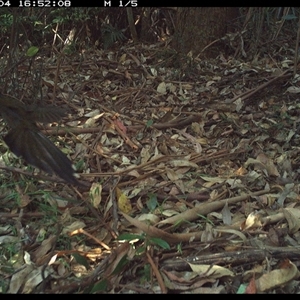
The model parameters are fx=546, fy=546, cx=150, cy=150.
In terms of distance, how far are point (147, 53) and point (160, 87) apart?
0.61 metres

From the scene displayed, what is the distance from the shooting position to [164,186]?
7.88 ft

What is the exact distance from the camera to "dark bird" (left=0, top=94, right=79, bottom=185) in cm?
176

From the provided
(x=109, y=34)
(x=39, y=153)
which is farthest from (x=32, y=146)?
(x=109, y=34)

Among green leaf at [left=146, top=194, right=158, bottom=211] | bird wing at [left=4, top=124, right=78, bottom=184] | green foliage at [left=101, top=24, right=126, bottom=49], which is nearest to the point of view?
bird wing at [left=4, top=124, right=78, bottom=184]

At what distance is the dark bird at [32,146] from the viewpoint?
5.78 ft

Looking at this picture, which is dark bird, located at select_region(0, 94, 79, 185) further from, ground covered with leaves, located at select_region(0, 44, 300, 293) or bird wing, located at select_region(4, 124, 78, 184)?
ground covered with leaves, located at select_region(0, 44, 300, 293)

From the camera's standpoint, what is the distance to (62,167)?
1.78 m

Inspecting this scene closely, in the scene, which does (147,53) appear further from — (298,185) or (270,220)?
(270,220)

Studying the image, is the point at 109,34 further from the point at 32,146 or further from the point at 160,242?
the point at 160,242

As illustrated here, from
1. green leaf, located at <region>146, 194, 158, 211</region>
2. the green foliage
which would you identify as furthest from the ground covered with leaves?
the green foliage

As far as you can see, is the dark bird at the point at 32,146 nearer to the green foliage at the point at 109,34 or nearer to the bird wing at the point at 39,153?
the bird wing at the point at 39,153

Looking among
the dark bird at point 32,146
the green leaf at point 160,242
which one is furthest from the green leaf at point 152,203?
the dark bird at point 32,146

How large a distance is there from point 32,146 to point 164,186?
0.76 m

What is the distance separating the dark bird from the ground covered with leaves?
Result: 306mm
